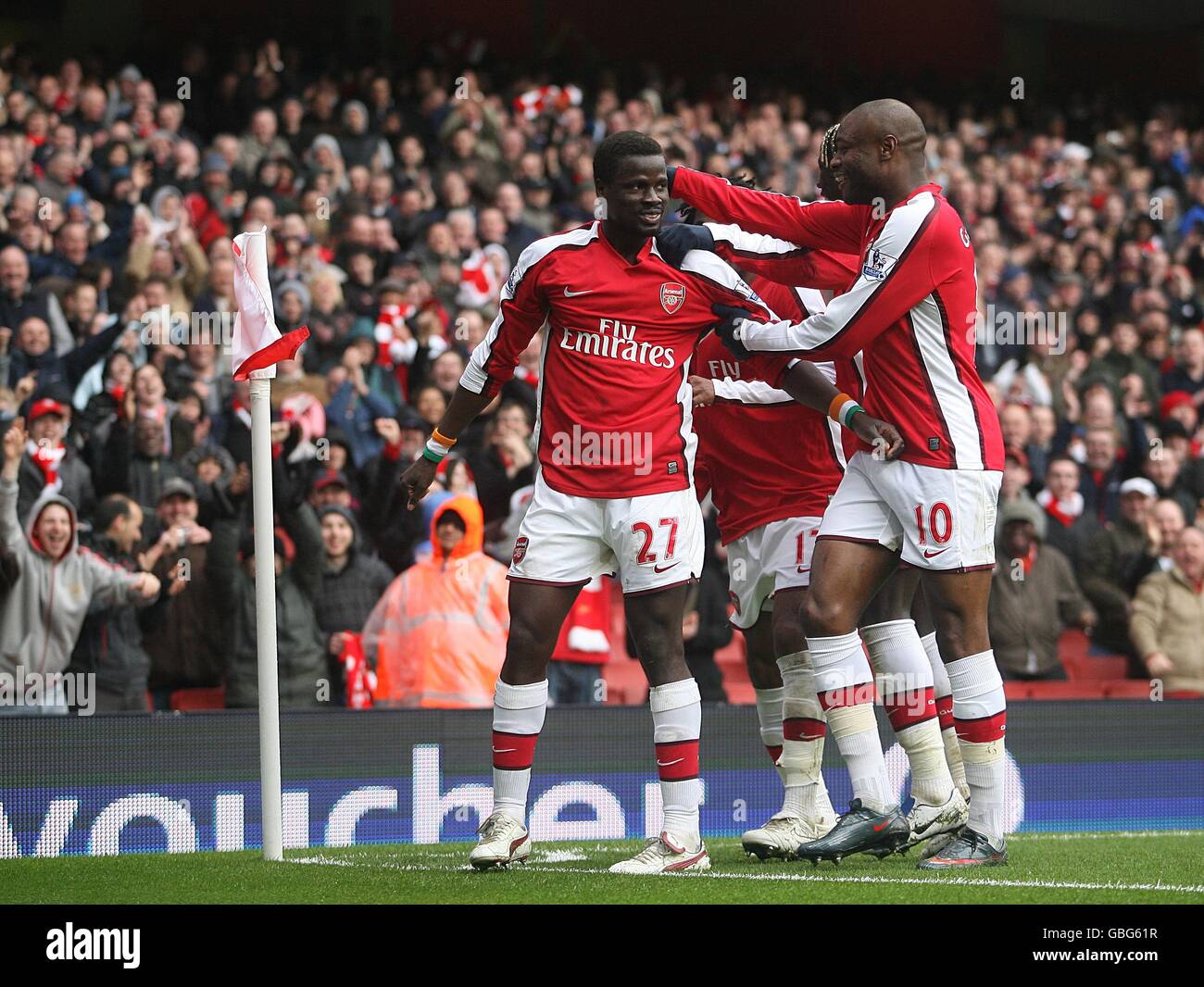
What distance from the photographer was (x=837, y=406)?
19.4 ft

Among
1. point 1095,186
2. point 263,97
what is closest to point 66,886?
point 263,97

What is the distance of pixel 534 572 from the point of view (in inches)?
231

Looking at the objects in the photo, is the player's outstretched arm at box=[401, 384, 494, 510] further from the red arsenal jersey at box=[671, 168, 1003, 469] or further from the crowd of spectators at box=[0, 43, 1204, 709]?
the crowd of spectators at box=[0, 43, 1204, 709]

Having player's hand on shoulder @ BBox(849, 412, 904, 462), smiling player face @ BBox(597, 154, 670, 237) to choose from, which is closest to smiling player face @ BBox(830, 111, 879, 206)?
smiling player face @ BBox(597, 154, 670, 237)

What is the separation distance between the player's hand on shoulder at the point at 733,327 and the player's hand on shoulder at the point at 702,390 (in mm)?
Result: 361

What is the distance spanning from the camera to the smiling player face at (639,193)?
5.80 m

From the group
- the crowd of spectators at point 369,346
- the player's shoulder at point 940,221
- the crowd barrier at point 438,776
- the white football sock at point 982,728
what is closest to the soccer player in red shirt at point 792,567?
the white football sock at point 982,728

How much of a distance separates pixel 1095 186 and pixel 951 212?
1136 cm

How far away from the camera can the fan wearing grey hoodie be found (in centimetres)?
836

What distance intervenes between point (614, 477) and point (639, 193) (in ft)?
3.21

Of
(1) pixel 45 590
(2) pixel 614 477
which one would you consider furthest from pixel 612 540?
(1) pixel 45 590

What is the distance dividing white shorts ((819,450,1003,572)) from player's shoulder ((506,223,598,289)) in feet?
4.14
